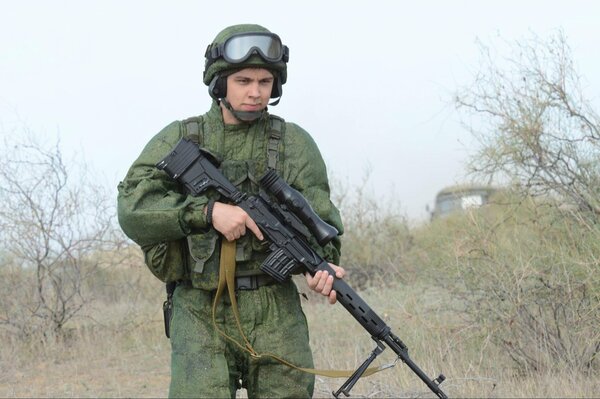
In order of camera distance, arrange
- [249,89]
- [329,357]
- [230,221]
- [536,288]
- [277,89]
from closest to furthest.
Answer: [230,221]
[249,89]
[277,89]
[536,288]
[329,357]

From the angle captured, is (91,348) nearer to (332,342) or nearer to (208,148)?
(332,342)

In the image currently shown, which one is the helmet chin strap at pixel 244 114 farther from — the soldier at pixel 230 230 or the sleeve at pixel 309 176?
the sleeve at pixel 309 176

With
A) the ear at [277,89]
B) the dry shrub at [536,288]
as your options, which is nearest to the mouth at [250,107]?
the ear at [277,89]

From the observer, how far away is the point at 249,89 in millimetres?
3385

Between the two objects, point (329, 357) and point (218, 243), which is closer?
point (218, 243)

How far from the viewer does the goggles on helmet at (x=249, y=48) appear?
337 centimetres

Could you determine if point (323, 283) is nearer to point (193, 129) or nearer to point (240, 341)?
point (240, 341)

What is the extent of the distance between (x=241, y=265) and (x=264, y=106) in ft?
2.13

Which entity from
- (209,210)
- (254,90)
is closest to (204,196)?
(209,210)

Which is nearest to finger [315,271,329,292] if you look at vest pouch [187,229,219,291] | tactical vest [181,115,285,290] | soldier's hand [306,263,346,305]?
soldier's hand [306,263,346,305]

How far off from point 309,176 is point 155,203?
0.65 metres

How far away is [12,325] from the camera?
8.76 meters

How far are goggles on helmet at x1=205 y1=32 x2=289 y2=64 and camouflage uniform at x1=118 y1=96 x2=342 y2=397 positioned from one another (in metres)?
0.24

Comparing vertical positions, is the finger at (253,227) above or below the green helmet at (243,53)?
below
